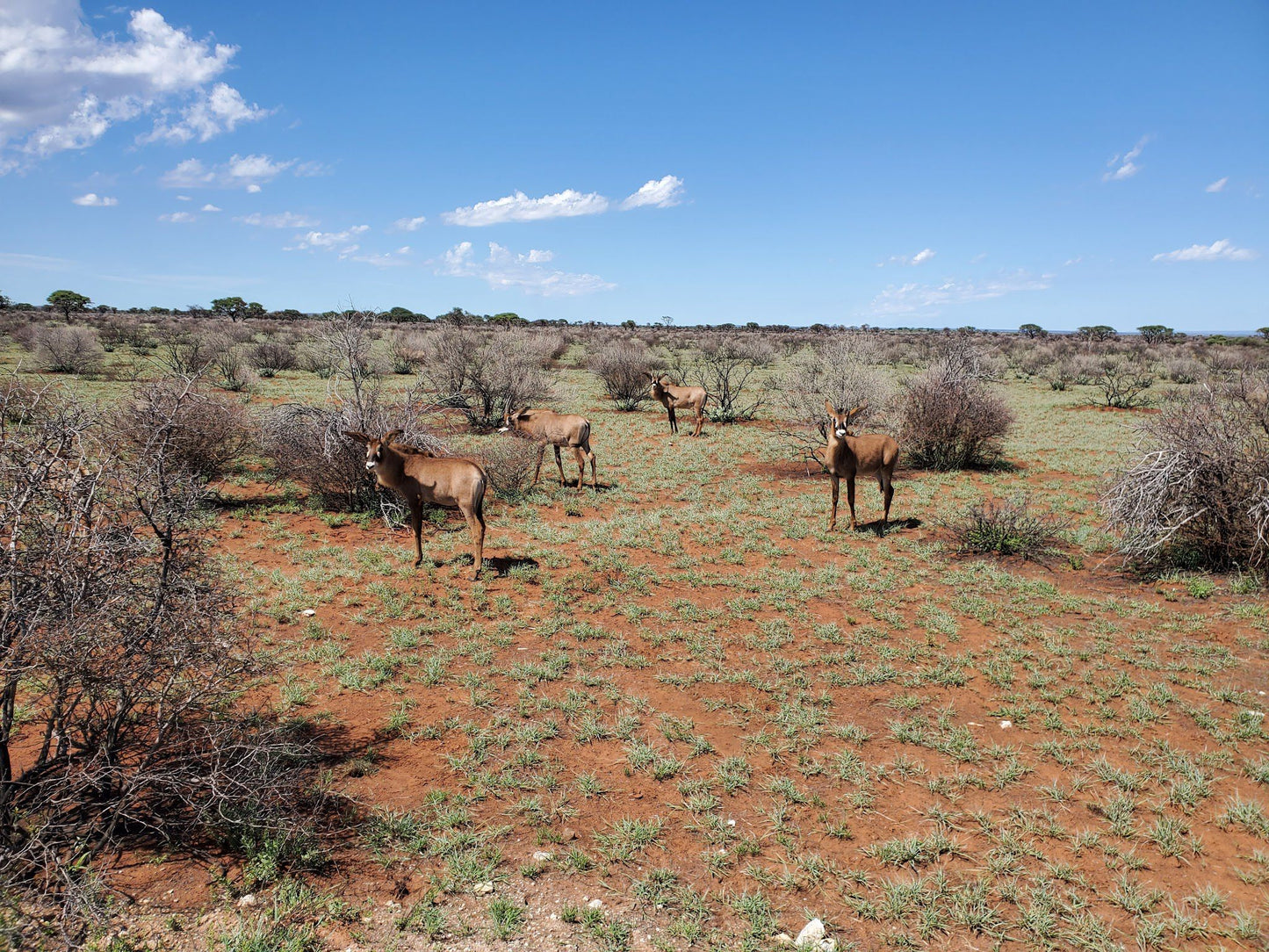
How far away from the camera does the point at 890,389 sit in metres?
19.4

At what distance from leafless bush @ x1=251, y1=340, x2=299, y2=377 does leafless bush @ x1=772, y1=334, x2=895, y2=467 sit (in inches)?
1007

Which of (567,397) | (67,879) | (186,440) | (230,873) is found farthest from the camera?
(567,397)

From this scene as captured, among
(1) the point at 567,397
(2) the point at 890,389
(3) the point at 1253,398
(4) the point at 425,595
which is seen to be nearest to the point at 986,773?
(4) the point at 425,595

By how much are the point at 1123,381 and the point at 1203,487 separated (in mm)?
30823

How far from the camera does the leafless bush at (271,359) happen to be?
100ft

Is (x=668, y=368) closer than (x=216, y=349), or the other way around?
(x=216, y=349)

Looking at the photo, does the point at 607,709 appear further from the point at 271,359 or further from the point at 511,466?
the point at 271,359

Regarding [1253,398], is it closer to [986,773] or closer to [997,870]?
[986,773]

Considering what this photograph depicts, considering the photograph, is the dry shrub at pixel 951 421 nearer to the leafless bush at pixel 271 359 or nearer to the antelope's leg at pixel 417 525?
the antelope's leg at pixel 417 525

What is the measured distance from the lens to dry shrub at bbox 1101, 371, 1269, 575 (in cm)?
786

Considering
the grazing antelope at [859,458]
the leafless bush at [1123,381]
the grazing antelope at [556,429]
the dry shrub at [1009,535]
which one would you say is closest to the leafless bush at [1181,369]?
the leafless bush at [1123,381]

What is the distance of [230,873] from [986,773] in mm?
5433

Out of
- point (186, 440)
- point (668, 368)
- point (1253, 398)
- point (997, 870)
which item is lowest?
point (997, 870)

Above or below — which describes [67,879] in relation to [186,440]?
below
